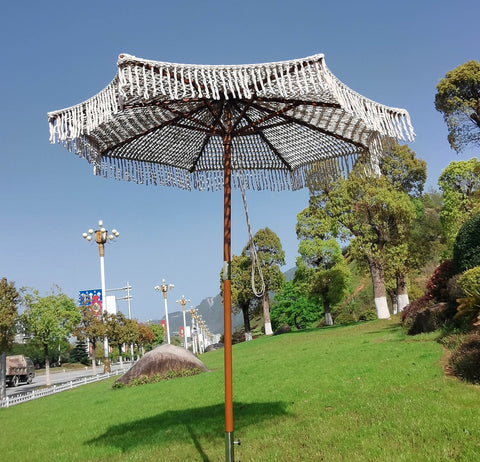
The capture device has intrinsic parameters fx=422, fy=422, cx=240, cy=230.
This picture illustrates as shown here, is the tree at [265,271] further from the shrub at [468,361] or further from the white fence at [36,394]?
the shrub at [468,361]

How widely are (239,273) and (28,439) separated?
40.9m

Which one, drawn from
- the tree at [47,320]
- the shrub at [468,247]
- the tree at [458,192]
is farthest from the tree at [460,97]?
the tree at [47,320]

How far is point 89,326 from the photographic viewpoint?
32906 millimetres

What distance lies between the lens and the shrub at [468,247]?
12.3m

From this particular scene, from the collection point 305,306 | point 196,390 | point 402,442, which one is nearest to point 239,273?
point 305,306

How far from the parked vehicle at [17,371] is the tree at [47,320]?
14.7 metres

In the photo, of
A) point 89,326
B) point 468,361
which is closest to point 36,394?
point 89,326

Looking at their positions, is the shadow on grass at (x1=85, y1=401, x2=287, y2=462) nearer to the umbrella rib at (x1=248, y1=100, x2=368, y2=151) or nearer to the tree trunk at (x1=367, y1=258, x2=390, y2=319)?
the umbrella rib at (x1=248, y1=100, x2=368, y2=151)

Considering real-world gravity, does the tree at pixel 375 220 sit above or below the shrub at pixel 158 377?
above

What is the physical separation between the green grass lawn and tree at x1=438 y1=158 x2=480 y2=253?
15.9 m

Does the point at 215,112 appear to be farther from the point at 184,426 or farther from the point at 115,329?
the point at 115,329

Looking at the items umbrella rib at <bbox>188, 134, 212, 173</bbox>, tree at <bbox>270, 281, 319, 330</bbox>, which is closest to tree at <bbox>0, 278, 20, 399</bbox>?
umbrella rib at <bbox>188, 134, 212, 173</bbox>

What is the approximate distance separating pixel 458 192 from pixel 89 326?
2805 centimetres

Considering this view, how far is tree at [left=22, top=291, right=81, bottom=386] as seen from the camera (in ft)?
96.8
